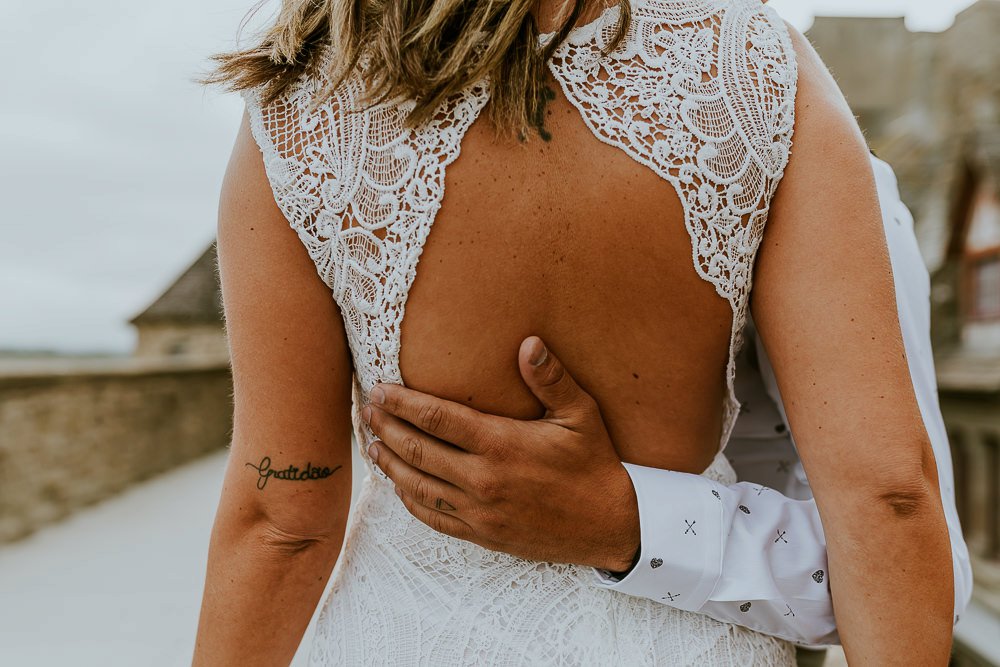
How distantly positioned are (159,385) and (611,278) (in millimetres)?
10460

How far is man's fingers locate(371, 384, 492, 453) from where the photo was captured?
967 millimetres

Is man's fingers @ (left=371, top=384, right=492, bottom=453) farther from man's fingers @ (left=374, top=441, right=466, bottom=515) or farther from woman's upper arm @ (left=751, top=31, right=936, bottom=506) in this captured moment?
woman's upper arm @ (left=751, top=31, right=936, bottom=506)

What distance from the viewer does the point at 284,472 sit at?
107 cm

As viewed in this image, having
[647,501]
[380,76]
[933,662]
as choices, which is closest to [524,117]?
[380,76]

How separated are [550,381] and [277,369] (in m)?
0.39

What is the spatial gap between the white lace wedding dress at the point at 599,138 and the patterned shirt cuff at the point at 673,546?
6cm

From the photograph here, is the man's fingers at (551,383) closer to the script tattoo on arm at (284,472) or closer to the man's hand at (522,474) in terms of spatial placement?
the man's hand at (522,474)

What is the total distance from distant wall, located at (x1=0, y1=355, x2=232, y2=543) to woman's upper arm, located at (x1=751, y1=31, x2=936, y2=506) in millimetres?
6481

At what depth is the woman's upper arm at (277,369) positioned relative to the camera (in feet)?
3.23

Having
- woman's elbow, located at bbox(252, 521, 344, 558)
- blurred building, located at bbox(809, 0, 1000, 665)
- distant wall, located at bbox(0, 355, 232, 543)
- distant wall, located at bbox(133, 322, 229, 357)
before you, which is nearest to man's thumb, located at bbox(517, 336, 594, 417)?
woman's elbow, located at bbox(252, 521, 344, 558)

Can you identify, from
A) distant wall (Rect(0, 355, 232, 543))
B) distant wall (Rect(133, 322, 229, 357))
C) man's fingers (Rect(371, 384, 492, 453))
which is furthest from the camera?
distant wall (Rect(133, 322, 229, 357))

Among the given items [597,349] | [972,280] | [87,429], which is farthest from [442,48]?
[87,429]

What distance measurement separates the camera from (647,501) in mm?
1005

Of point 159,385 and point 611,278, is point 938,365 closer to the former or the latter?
point 611,278
